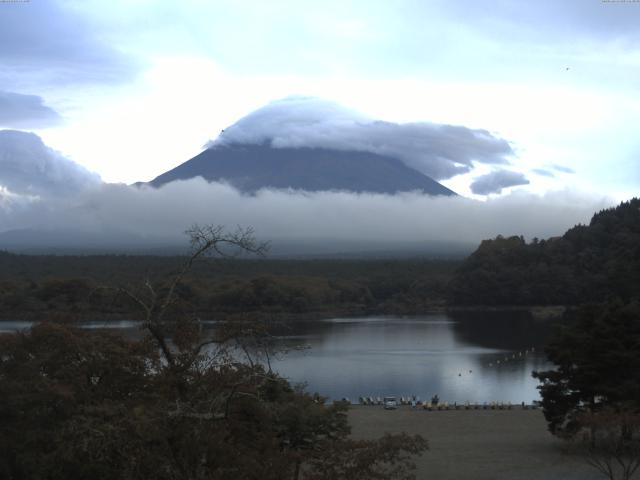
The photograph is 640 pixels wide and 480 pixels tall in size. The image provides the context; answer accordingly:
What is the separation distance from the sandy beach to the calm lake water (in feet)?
7.55

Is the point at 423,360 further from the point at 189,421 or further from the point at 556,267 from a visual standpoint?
the point at 556,267

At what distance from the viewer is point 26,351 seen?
775cm

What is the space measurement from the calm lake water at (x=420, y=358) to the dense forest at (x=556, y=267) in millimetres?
8371

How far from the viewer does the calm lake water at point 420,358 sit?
23234 millimetres

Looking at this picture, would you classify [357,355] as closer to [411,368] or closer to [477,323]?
[411,368]

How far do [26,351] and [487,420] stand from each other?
11152mm

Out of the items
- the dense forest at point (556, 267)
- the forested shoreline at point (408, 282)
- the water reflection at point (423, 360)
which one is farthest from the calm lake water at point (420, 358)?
the dense forest at point (556, 267)

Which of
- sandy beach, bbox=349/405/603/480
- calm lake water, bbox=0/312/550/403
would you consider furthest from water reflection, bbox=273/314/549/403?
sandy beach, bbox=349/405/603/480

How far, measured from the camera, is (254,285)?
166 feet

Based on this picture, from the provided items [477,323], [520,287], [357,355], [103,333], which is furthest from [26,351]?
[520,287]

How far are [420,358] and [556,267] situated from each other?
93.8ft

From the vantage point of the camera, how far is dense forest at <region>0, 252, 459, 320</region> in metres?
43.3

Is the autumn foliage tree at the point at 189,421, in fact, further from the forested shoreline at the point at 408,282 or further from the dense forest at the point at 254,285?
the forested shoreline at the point at 408,282

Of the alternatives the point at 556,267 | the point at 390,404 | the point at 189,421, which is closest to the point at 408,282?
the point at 556,267
